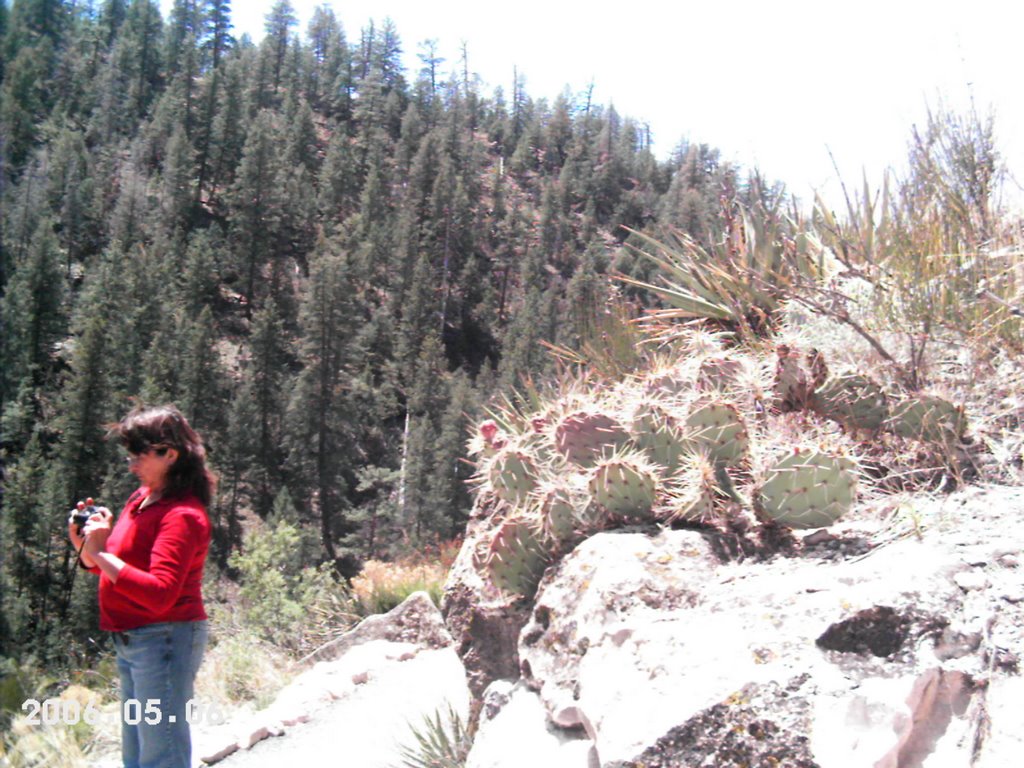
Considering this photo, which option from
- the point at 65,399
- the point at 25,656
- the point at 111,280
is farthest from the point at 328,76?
the point at 25,656

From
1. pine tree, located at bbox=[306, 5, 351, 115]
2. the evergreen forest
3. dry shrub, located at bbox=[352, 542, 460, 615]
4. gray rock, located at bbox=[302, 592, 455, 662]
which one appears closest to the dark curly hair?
gray rock, located at bbox=[302, 592, 455, 662]

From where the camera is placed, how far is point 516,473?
3.79 m

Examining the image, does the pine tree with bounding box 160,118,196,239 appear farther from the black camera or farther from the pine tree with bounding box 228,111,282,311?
the black camera

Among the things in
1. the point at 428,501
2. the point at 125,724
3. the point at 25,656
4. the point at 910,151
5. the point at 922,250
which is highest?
the point at 910,151

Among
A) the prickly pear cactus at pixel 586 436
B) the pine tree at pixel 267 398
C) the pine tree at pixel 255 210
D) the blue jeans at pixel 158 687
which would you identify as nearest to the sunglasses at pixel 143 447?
the blue jeans at pixel 158 687

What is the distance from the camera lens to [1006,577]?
2338mm

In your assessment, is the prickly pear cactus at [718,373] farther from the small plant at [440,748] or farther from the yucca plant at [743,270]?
the small plant at [440,748]

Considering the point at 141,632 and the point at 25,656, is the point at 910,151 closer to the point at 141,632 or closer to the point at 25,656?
the point at 141,632

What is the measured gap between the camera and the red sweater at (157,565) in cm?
246

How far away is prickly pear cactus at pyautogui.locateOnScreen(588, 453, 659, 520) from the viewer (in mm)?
3277

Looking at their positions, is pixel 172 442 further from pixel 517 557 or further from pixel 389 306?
pixel 389 306

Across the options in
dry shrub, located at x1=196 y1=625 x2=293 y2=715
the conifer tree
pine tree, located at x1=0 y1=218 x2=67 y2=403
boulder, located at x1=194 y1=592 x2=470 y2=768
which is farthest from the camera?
the conifer tree

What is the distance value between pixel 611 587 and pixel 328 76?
9711 centimetres

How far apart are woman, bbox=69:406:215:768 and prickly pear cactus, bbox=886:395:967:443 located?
2.45 metres
